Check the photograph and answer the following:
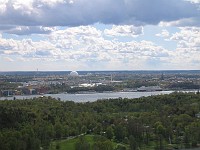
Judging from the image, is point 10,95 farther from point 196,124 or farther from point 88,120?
point 196,124

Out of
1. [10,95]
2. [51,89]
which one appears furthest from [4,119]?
[51,89]

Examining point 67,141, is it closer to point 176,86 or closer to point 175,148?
point 175,148

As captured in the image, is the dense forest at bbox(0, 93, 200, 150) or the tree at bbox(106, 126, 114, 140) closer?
the dense forest at bbox(0, 93, 200, 150)

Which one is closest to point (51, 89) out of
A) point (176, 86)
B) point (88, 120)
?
point (176, 86)

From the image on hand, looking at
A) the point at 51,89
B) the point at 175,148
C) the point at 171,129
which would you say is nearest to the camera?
the point at 175,148

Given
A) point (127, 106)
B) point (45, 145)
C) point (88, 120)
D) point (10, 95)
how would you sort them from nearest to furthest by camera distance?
1. point (45, 145)
2. point (88, 120)
3. point (127, 106)
4. point (10, 95)

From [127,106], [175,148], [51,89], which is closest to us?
[175,148]

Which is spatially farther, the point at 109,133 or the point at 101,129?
the point at 101,129

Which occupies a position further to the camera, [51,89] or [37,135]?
[51,89]

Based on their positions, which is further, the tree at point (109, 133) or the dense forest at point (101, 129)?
the tree at point (109, 133)
